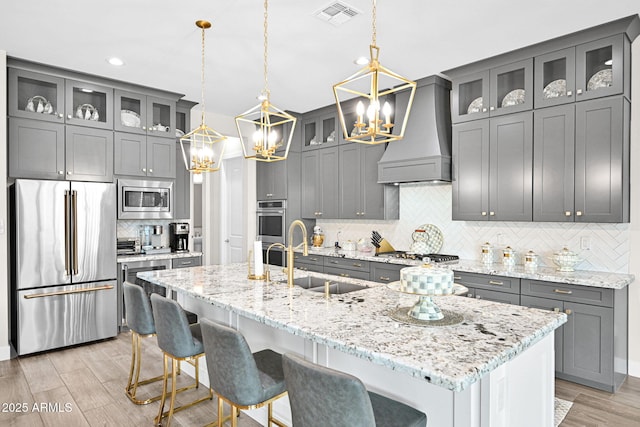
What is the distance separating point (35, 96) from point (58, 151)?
62 cm

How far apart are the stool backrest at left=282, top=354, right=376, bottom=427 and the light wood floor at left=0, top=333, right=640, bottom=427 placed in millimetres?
1416

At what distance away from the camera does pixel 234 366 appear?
5.69 ft

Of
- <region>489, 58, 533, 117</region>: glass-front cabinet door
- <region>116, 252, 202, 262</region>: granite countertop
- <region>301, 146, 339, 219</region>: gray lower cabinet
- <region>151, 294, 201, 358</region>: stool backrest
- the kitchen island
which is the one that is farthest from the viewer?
<region>301, 146, 339, 219</region>: gray lower cabinet

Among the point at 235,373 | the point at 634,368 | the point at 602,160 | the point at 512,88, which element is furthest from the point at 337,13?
the point at 634,368

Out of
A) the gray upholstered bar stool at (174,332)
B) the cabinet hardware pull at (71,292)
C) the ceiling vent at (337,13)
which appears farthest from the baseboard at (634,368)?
the cabinet hardware pull at (71,292)

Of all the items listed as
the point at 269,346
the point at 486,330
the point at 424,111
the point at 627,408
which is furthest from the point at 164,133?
the point at 627,408

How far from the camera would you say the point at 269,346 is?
242 cm

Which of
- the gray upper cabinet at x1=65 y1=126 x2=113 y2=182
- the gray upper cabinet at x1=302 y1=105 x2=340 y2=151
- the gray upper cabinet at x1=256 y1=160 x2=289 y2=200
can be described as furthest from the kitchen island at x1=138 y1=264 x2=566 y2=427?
the gray upper cabinet at x1=256 y1=160 x2=289 y2=200

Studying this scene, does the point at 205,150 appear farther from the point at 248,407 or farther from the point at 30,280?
the point at 30,280

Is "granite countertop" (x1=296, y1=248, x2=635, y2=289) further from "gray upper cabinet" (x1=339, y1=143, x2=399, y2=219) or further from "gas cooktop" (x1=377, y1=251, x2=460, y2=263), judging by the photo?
"gray upper cabinet" (x1=339, y1=143, x2=399, y2=219)

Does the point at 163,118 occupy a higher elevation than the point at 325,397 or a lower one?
higher

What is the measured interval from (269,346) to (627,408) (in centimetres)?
259

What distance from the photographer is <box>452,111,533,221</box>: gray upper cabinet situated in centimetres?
361

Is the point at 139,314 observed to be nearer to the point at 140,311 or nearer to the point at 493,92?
the point at 140,311
